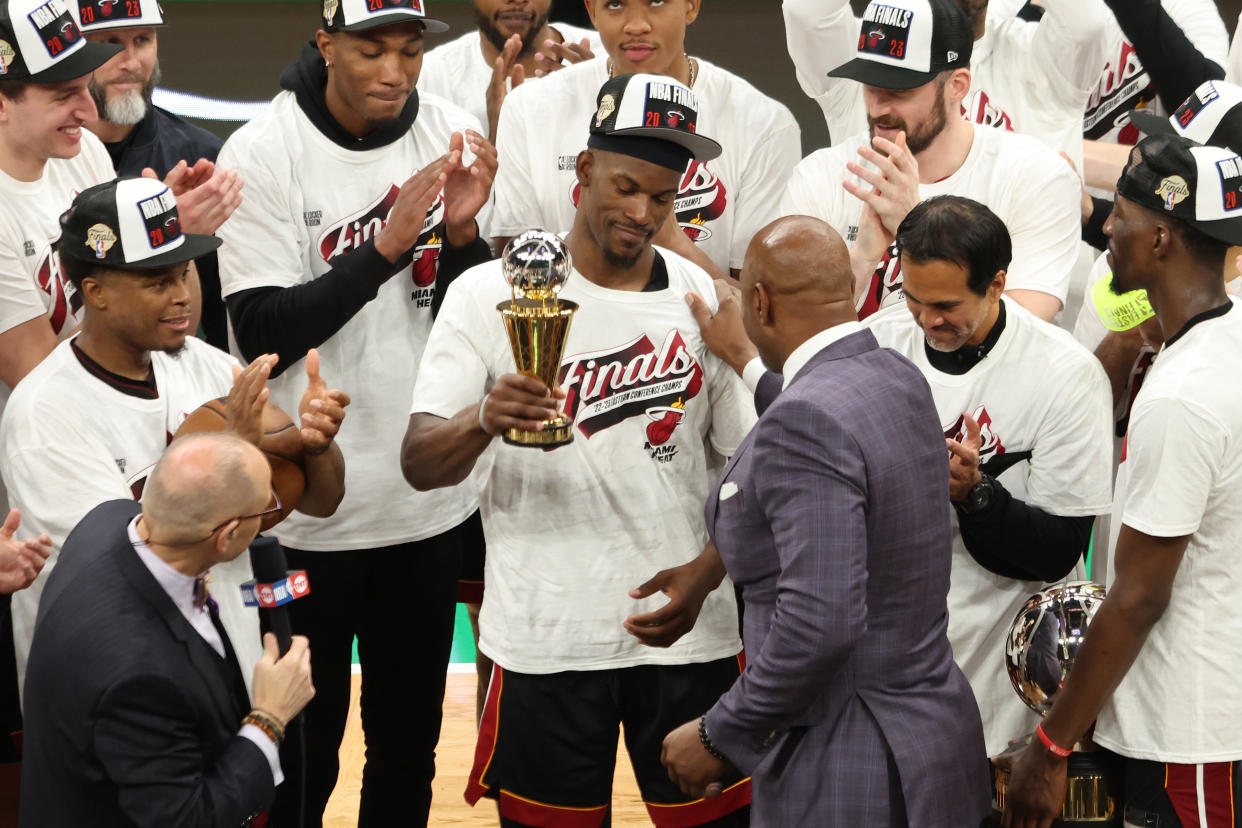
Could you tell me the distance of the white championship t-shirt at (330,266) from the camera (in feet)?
14.0

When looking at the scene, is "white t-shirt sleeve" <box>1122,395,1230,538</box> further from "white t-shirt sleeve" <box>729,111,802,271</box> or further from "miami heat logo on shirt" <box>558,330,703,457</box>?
"white t-shirt sleeve" <box>729,111,802,271</box>

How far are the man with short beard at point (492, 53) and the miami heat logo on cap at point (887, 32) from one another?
3.96 feet

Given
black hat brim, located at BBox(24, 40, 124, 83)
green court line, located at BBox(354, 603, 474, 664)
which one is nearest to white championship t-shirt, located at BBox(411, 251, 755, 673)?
black hat brim, located at BBox(24, 40, 124, 83)

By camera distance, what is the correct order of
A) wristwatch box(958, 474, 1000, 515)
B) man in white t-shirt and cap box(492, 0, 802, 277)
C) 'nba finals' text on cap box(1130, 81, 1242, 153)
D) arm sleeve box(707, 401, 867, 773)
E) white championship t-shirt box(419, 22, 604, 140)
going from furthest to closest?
1. white championship t-shirt box(419, 22, 604, 140)
2. man in white t-shirt and cap box(492, 0, 802, 277)
3. 'nba finals' text on cap box(1130, 81, 1242, 153)
4. wristwatch box(958, 474, 1000, 515)
5. arm sleeve box(707, 401, 867, 773)

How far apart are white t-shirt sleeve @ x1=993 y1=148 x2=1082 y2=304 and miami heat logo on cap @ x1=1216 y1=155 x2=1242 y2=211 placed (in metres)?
0.93

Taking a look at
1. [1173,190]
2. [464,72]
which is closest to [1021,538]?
[1173,190]

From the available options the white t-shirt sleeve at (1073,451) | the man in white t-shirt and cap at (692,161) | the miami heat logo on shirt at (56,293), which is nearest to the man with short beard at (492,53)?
the man in white t-shirt and cap at (692,161)

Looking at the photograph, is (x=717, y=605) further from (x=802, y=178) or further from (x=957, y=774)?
(x=802, y=178)

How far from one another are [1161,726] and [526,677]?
1.50 meters

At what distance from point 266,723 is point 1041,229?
2513 millimetres

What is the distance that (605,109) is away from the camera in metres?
3.71

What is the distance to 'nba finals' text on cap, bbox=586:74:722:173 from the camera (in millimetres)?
3660

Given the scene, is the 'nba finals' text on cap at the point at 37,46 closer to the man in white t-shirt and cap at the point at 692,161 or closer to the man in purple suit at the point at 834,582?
the man in white t-shirt and cap at the point at 692,161

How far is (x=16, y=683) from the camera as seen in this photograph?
167 inches
